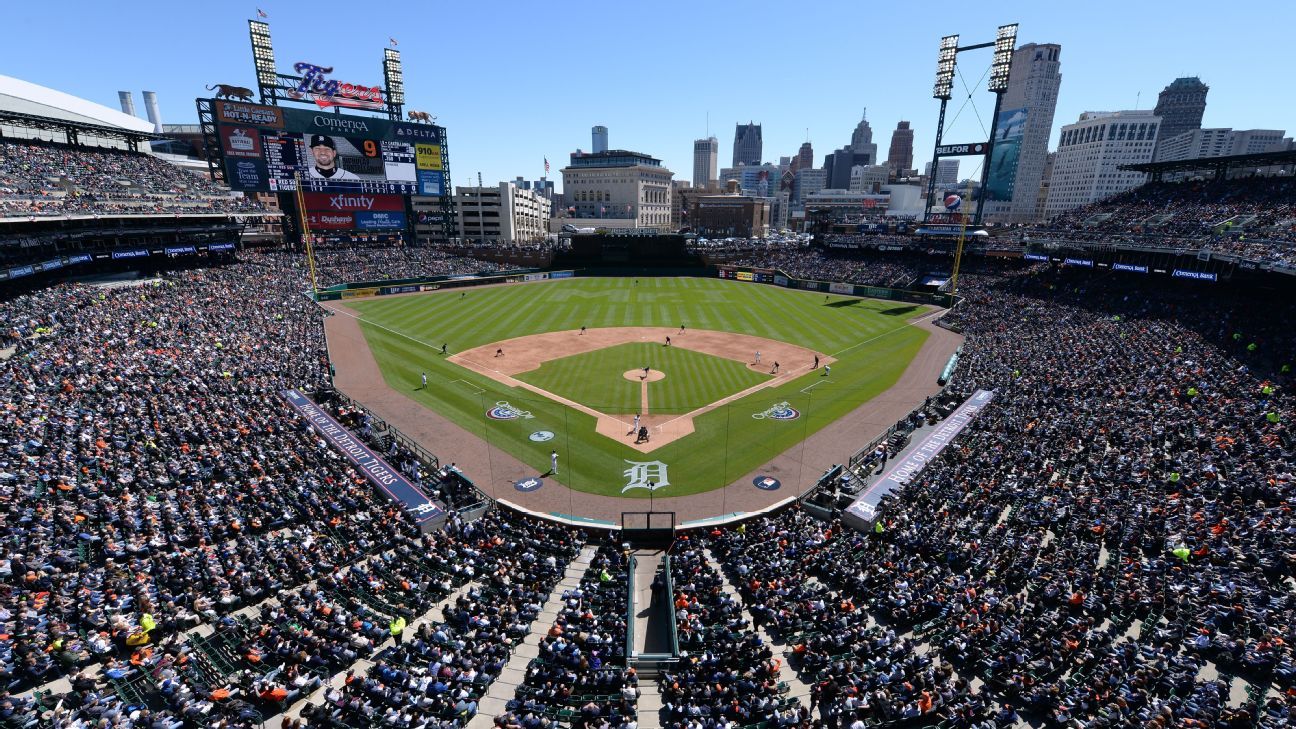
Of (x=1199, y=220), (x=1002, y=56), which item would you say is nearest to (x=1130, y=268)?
(x=1199, y=220)

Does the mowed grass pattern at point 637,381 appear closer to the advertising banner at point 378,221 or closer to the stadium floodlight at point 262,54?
the advertising banner at point 378,221

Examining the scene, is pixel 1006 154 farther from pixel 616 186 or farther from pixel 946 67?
pixel 616 186

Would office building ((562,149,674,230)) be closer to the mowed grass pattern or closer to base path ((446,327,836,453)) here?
base path ((446,327,836,453))

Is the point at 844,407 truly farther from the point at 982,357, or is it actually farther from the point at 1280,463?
the point at 1280,463

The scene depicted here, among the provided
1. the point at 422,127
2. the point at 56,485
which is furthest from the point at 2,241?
the point at 422,127

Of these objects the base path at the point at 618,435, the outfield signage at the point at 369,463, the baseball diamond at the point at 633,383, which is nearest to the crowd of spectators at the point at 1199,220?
the baseball diamond at the point at 633,383

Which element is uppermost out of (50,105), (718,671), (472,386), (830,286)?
(50,105)

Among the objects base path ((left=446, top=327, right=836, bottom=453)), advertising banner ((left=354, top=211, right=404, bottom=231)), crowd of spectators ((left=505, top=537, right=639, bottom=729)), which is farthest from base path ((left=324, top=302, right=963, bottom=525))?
advertising banner ((left=354, top=211, right=404, bottom=231))
